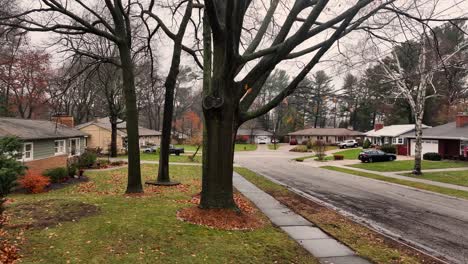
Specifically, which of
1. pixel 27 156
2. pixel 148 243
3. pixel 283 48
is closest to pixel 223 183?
pixel 148 243

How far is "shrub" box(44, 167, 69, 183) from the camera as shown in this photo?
19.1 meters

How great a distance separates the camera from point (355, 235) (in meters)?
9.76

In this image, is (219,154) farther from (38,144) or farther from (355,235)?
(38,144)

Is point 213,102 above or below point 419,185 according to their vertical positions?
above

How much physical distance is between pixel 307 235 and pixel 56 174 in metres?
15.2

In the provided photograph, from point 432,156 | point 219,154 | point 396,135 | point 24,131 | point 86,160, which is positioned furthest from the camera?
point 396,135

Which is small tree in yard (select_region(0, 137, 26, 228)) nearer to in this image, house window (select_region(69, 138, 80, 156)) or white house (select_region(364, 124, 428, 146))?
house window (select_region(69, 138, 80, 156))

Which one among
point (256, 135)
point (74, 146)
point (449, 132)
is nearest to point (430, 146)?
point (449, 132)

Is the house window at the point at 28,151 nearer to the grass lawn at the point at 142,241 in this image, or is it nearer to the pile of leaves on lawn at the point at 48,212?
the pile of leaves on lawn at the point at 48,212

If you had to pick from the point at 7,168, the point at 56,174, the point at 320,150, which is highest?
the point at 7,168

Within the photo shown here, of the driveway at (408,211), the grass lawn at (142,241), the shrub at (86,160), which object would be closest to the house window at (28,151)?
the shrub at (86,160)

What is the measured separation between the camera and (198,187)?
1759 cm

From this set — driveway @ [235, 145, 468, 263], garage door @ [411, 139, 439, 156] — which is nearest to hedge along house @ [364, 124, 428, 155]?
garage door @ [411, 139, 439, 156]

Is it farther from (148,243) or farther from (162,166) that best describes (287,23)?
(162,166)
